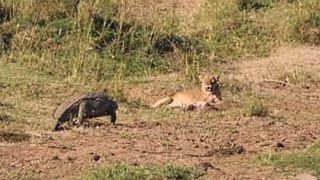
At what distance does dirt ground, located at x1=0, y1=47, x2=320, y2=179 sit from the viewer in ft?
23.0

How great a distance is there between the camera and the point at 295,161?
7.20 meters

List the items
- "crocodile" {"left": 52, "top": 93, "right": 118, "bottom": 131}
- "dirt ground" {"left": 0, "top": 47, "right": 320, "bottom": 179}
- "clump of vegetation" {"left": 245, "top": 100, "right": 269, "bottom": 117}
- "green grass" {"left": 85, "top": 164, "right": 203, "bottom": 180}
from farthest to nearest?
1. "clump of vegetation" {"left": 245, "top": 100, "right": 269, "bottom": 117}
2. "crocodile" {"left": 52, "top": 93, "right": 118, "bottom": 131}
3. "dirt ground" {"left": 0, "top": 47, "right": 320, "bottom": 179}
4. "green grass" {"left": 85, "top": 164, "right": 203, "bottom": 180}

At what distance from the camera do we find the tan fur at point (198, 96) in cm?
1002

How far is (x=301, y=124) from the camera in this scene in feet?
29.6

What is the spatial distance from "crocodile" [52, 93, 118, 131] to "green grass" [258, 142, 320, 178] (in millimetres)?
1806

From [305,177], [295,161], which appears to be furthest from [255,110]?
[305,177]

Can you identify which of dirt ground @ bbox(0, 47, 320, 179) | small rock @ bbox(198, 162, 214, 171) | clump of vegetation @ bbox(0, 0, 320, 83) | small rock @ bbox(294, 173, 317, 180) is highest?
clump of vegetation @ bbox(0, 0, 320, 83)

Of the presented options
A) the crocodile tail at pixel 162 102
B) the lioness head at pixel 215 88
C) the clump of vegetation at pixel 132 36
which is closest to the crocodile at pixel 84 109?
the crocodile tail at pixel 162 102

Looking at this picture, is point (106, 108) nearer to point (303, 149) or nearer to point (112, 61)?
point (303, 149)

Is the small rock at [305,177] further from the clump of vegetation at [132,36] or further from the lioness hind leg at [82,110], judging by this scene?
the clump of vegetation at [132,36]

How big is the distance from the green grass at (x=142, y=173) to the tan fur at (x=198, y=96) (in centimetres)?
313

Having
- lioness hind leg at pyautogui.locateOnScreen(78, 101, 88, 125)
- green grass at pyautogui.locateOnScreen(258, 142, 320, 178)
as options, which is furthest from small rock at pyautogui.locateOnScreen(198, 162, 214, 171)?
lioness hind leg at pyautogui.locateOnScreen(78, 101, 88, 125)

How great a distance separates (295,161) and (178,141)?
45.5 inches

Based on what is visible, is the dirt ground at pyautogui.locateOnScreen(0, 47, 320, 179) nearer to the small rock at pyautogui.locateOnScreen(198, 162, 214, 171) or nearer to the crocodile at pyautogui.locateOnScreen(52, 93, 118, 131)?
the small rock at pyautogui.locateOnScreen(198, 162, 214, 171)
